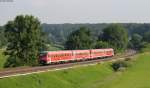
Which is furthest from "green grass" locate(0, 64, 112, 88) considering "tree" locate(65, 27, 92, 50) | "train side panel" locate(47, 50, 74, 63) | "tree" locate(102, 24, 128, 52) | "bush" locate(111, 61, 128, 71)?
"tree" locate(102, 24, 128, 52)

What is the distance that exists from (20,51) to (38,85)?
105 ft

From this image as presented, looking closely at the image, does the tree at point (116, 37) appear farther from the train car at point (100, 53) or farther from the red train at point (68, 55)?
the red train at point (68, 55)

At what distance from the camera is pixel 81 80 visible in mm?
58969

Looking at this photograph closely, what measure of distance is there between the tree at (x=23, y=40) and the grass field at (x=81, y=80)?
12.5 m

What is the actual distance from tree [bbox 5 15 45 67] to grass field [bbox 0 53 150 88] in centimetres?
1246

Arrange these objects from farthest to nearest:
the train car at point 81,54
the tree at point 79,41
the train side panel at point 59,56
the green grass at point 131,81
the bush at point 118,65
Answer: the tree at point 79,41 → the train car at point 81,54 → the bush at point 118,65 → the train side panel at point 59,56 → the green grass at point 131,81

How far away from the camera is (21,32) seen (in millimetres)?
79812

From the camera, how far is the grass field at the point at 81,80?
47.3 m

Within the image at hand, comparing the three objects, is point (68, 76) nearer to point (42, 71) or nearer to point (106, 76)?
point (42, 71)

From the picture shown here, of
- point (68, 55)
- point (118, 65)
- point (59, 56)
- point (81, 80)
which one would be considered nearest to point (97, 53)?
point (118, 65)

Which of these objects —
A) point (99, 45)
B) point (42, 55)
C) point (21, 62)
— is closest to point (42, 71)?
point (42, 55)

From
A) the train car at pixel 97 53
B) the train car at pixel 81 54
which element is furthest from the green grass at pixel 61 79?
the train car at pixel 97 53

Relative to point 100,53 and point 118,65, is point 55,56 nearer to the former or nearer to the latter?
point 118,65

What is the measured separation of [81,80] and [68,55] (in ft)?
71.5
